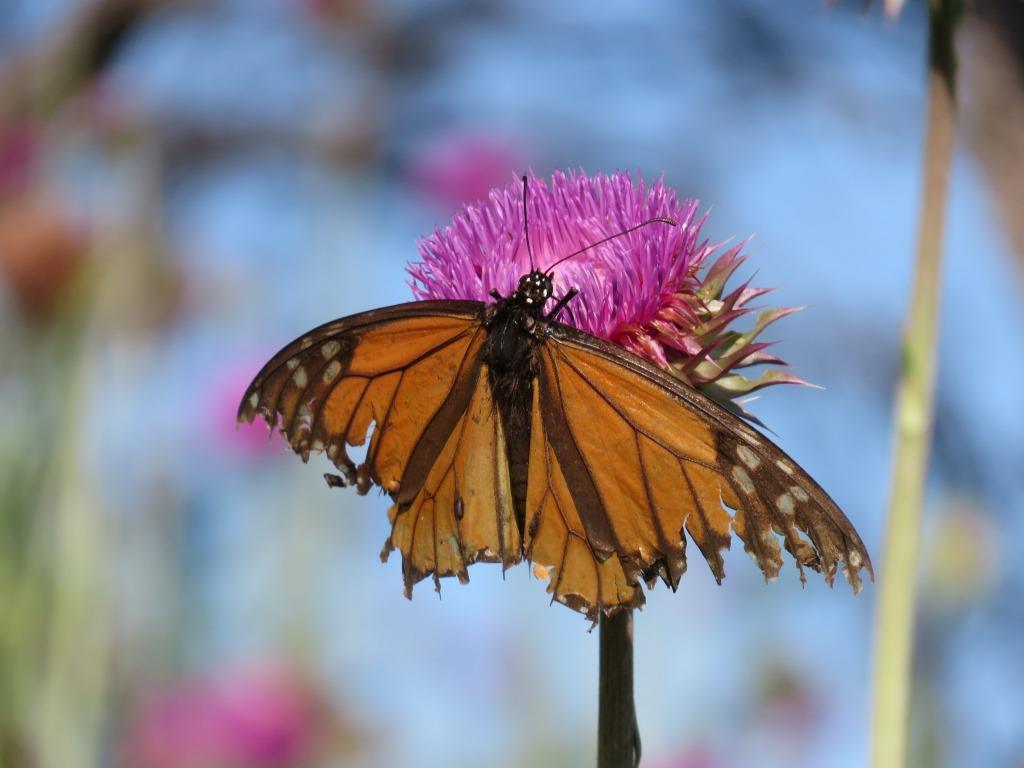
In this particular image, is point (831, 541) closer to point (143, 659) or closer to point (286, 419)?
point (286, 419)

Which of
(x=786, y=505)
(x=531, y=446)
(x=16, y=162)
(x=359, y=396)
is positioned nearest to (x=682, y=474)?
(x=786, y=505)

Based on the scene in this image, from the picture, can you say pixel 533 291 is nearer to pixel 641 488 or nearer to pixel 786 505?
pixel 641 488

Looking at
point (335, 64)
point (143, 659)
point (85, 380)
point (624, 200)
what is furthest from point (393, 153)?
point (624, 200)

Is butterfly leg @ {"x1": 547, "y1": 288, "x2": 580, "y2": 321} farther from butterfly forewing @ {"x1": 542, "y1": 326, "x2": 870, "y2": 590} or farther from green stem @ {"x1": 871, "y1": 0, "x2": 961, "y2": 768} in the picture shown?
green stem @ {"x1": 871, "y1": 0, "x2": 961, "y2": 768}

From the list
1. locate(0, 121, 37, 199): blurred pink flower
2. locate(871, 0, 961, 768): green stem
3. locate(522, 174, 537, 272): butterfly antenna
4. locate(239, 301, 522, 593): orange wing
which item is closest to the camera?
locate(871, 0, 961, 768): green stem

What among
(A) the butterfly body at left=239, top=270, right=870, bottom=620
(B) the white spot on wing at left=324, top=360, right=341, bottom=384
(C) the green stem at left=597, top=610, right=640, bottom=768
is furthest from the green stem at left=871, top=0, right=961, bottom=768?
(B) the white spot on wing at left=324, top=360, right=341, bottom=384

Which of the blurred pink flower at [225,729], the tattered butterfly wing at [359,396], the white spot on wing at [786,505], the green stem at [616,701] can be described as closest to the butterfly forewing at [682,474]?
the white spot on wing at [786,505]
